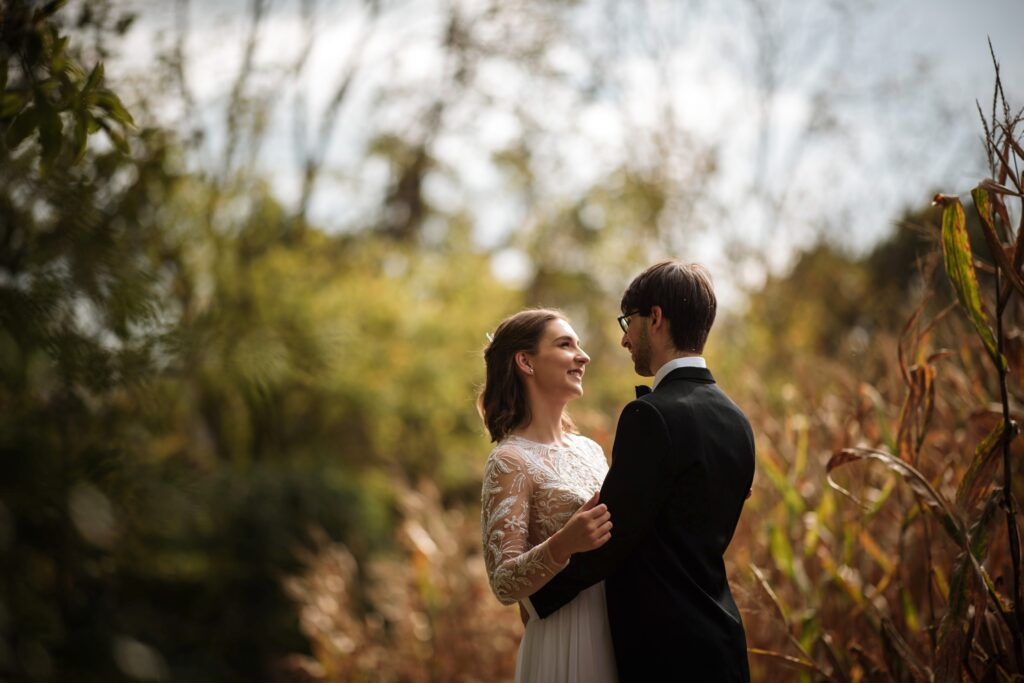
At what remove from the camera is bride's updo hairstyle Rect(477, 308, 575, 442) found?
2.48m

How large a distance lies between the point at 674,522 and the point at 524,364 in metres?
0.62

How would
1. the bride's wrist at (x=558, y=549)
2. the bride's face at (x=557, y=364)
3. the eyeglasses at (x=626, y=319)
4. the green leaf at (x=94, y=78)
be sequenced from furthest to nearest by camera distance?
the bride's face at (x=557, y=364) → the eyeglasses at (x=626, y=319) → the bride's wrist at (x=558, y=549) → the green leaf at (x=94, y=78)

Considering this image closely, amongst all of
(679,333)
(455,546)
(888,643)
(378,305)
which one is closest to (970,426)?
(888,643)

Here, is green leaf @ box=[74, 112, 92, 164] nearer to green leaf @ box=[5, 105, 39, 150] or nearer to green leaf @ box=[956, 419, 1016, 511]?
green leaf @ box=[5, 105, 39, 150]

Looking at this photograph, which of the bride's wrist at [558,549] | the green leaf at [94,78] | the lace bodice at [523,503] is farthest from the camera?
the lace bodice at [523,503]

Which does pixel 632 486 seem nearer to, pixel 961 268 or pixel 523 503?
pixel 523 503

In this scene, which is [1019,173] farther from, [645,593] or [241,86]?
[241,86]

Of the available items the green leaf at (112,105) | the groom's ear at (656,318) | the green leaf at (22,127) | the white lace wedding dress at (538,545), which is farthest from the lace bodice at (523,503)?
the green leaf at (22,127)

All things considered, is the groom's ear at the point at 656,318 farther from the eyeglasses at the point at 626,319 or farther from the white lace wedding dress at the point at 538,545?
the white lace wedding dress at the point at 538,545

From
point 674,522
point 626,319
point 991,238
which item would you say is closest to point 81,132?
point 626,319

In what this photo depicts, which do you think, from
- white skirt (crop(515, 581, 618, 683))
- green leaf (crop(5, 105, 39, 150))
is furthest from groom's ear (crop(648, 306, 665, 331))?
green leaf (crop(5, 105, 39, 150))

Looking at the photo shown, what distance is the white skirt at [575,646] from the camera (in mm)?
2213

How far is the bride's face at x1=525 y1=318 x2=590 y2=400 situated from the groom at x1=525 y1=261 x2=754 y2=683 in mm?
295

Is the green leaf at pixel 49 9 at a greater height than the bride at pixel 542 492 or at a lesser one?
greater
